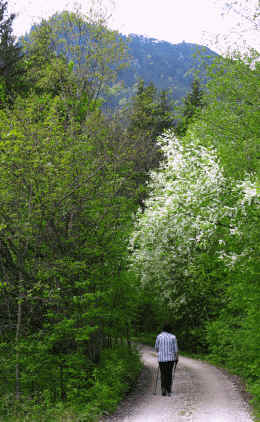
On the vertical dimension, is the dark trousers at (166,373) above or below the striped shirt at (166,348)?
below

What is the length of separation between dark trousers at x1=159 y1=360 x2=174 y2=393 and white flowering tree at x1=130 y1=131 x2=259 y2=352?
284 cm

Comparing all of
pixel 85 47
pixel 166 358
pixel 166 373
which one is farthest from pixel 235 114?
pixel 85 47

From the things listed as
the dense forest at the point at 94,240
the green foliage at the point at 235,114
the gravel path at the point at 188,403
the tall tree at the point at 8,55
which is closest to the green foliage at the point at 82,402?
the dense forest at the point at 94,240

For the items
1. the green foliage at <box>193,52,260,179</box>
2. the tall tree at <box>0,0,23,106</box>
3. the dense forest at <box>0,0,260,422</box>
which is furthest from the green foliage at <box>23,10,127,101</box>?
the green foliage at <box>193,52,260,179</box>

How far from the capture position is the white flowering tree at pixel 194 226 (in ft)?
36.6

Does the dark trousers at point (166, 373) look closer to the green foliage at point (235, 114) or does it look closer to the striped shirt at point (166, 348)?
the striped shirt at point (166, 348)

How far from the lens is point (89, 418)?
8852 millimetres

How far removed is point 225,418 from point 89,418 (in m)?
2.75

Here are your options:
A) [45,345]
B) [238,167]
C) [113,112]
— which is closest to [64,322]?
[45,345]

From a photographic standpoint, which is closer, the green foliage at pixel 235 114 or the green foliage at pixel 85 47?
the green foliage at pixel 235 114

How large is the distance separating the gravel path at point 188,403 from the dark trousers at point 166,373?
0.24 metres

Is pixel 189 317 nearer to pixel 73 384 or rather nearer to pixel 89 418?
pixel 73 384

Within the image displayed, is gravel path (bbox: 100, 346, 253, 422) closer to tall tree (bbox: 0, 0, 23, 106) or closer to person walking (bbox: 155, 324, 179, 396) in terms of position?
person walking (bbox: 155, 324, 179, 396)

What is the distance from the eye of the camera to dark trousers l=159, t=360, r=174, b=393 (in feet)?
37.6
